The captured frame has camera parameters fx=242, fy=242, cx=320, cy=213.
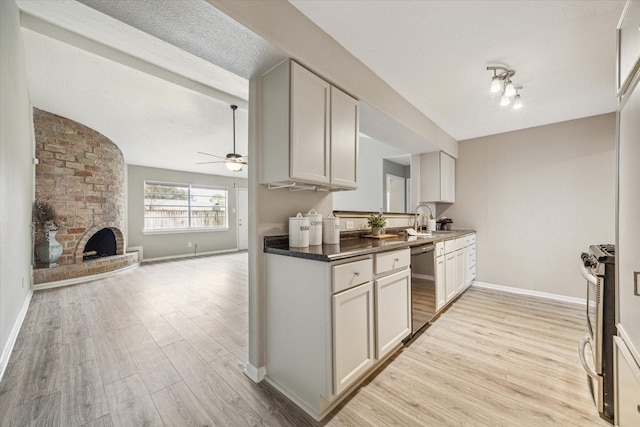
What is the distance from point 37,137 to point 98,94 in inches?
59.6

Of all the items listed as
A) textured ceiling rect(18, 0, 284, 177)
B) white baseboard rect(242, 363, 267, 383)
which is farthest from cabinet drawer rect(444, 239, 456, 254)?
textured ceiling rect(18, 0, 284, 177)

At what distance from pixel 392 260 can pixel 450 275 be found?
5.05 feet

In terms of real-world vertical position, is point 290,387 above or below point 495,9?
below

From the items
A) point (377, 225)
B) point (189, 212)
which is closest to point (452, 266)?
point (377, 225)

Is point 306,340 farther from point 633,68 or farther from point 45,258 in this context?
point 45,258

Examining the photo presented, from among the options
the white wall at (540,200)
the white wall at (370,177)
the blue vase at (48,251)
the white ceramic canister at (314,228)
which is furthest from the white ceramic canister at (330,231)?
the blue vase at (48,251)

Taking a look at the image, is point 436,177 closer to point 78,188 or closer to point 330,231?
point 330,231

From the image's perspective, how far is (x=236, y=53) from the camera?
1572 millimetres

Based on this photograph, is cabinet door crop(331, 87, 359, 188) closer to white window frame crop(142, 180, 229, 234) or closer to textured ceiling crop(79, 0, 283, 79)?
textured ceiling crop(79, 0, 283, 79)

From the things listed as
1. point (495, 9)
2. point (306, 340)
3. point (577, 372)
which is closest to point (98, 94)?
point (306, 340)

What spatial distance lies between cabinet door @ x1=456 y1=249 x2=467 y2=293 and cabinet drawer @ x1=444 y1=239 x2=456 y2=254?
21 cm

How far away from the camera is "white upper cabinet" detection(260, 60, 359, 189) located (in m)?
1.60

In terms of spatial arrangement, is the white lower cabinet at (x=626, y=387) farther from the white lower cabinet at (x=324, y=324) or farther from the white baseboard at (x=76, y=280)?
the white baseboard at (x=76, y=280)

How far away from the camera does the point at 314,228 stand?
75.2 inches
